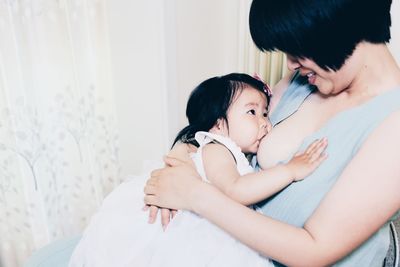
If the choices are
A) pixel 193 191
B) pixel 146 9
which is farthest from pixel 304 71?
pixel 146 9

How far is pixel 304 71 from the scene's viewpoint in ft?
3.28

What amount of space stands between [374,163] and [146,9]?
51.2 inches

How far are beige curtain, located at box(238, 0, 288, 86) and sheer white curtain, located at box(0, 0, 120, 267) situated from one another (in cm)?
67

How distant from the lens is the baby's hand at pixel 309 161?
95 cm

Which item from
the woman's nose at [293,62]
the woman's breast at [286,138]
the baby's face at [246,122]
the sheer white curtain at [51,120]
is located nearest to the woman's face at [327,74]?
the woman's nose at [293,62]

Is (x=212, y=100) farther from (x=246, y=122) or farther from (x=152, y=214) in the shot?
(x=152, y=214)

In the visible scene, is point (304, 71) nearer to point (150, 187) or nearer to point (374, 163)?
point (374, 163)

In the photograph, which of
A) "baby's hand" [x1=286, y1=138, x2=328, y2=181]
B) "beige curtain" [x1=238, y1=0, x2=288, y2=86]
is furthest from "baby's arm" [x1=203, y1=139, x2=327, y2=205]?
"beige curtain" [x1=238, y1=0, x2=288, y2=86]

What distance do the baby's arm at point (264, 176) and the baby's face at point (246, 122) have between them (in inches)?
5.7

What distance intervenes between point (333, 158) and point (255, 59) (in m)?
1.08

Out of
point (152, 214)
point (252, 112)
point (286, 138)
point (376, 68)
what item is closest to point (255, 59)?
point (252, 112)

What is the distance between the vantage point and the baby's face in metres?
1.18

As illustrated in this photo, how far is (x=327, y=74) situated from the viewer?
97 cm

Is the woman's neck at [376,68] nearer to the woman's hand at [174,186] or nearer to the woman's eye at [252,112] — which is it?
the woman's eye at [252,112]
